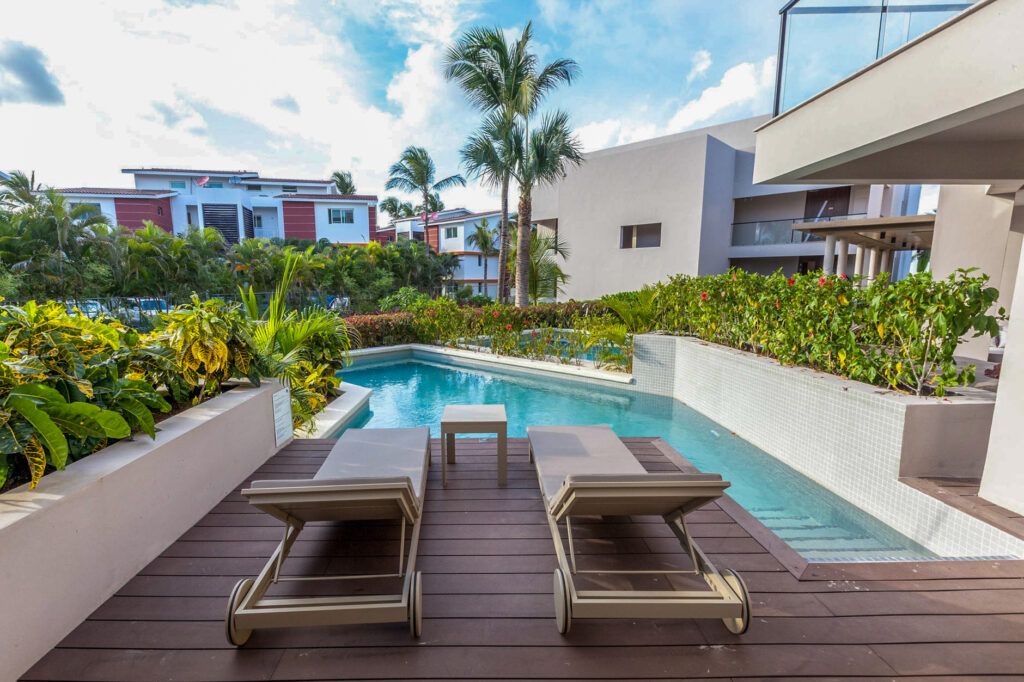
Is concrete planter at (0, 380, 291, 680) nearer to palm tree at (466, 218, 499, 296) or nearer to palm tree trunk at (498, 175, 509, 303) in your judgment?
palm tree trunk at (498, 175, 509, 303)

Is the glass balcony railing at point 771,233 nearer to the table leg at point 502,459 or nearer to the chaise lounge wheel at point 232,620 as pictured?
the table leg at point 502,459

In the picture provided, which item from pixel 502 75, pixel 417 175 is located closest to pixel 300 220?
pixel 417 175

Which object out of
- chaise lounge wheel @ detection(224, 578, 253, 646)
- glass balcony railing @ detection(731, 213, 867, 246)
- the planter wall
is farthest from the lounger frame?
glass balcony railing @ detection(731, 213, 867, 246)

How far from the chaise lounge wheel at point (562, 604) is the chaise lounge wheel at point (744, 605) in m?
0.69

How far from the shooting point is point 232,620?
176 cm

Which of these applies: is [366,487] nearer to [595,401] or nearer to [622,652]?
[622,652]

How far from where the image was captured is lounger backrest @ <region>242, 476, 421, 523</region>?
1.87 meters

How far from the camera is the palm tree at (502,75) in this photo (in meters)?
12.7

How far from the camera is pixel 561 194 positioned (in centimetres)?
2005

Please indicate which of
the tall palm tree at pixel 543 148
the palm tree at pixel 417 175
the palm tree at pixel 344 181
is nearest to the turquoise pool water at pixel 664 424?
the tall palm tree at pixel 543 148

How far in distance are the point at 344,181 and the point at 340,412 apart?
41.8m

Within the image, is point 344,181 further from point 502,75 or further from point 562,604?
point 562,604

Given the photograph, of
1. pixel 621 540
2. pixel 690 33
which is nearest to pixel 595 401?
pixel 621 540

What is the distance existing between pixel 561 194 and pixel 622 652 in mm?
19880
